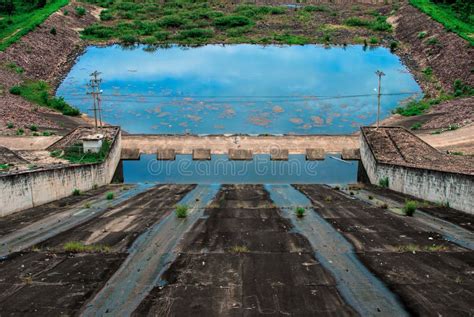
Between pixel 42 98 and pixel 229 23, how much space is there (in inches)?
1910

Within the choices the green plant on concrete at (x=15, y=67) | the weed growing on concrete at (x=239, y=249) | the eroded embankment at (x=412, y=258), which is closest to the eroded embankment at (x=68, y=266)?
the weed growing on concrete at (x=239, y=249)

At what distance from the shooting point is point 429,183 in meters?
30.0

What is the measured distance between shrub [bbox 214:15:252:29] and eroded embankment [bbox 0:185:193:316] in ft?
248

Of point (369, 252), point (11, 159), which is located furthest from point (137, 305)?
point (11, 159)

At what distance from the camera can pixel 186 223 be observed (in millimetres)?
25312

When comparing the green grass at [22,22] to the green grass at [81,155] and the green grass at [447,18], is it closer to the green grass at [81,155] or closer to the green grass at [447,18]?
the green grass at [81,155]

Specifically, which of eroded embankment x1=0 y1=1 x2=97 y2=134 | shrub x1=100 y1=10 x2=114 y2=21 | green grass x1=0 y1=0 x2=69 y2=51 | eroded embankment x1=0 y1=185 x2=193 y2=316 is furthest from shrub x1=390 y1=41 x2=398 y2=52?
eroded embankment x1=0 y1=185 x2=193 y2=316

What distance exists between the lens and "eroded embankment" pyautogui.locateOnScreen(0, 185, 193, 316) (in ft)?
49.5

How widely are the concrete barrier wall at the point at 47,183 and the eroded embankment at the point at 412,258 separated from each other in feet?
53.4

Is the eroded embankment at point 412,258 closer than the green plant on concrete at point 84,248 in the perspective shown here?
Yes

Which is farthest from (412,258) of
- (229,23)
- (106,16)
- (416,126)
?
(106,16)

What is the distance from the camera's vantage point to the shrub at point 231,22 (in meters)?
97.5

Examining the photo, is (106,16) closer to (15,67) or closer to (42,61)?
(42,61)

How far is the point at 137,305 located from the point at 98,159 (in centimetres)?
2587
